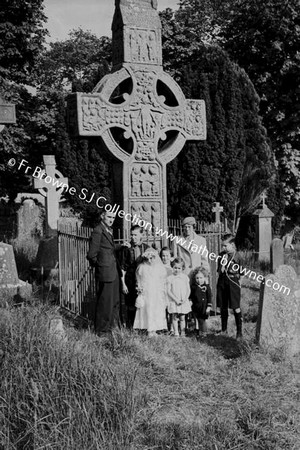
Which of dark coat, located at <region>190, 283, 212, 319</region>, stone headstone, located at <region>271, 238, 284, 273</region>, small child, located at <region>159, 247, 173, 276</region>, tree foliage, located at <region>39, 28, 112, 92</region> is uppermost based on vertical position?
tree foliage, located at <region>39, 28, 112, 92</region>

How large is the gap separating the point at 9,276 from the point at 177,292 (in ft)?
11.9

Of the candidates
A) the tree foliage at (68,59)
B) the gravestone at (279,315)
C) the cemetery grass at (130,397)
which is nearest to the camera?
the cemetery grass at (130,397)

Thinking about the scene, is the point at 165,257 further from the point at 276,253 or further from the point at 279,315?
the point at 276,253

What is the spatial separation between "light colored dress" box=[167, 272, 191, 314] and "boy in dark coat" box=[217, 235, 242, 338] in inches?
22.1

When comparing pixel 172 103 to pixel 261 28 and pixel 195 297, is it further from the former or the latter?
pixel 261 28

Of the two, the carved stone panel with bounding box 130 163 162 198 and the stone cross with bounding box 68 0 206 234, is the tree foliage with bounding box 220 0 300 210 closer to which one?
the stone cross with bounding box 68 0 206 234

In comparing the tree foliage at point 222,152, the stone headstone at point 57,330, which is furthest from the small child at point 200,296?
the tree foliage at point 222,152

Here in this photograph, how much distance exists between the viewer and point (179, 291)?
752 centimetres

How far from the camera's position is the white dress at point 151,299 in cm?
729

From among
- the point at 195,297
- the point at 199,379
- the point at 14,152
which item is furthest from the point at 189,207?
the point at 199,379

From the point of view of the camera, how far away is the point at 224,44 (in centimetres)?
2136

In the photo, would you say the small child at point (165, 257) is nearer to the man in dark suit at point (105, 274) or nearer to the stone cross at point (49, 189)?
the man in dark suit at point (105, 274)

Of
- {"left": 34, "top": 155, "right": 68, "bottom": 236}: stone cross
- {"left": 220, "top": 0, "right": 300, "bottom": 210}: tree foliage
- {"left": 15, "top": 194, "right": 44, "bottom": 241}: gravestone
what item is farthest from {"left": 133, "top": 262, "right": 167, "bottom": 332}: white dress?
{"left": 15, "top": 194, "right": 44, "bottom": 241}: gravestone

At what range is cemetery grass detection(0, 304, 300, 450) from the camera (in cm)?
411
